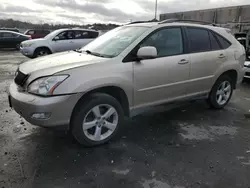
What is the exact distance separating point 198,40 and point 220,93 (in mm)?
1336

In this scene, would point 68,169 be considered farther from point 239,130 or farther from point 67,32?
point 67,32

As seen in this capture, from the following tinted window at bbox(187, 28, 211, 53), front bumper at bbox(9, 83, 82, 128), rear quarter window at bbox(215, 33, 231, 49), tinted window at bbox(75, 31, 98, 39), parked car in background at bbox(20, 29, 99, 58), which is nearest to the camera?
front bumper at bbox(9, 83, 82, 128)

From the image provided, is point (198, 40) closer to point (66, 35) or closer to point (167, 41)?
point (167, 41)

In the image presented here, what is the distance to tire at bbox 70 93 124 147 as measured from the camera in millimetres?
3186

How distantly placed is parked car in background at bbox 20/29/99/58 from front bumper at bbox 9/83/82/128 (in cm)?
920

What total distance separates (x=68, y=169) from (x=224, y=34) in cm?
396

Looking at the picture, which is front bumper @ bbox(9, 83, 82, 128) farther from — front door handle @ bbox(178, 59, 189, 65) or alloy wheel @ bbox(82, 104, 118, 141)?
front door handle @ bbox(178, 59, 189, 65)

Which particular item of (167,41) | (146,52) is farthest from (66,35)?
(146,52)

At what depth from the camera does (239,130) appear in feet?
13.7

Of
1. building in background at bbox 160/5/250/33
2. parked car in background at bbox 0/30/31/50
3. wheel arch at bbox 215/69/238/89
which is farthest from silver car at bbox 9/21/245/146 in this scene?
parked car in background at bbox 0/30/31/50

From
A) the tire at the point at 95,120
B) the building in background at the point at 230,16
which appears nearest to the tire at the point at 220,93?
the tire at the point at 95,120

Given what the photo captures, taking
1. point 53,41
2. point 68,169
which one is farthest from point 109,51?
point 53,41

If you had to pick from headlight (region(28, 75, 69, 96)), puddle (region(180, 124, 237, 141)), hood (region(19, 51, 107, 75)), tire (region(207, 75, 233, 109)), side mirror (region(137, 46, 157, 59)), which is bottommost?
puddle (region(180, 124, 237, 141))

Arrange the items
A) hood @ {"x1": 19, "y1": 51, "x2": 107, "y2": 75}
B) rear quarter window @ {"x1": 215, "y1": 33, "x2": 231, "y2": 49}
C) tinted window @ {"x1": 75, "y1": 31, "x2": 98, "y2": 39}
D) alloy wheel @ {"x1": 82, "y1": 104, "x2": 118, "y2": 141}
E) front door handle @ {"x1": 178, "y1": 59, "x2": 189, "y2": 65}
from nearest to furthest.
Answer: hood @ {"x1": 19, "y1": 51, "x2": 107, "y2": 75} < alloy wheel @ {"x1": 82, "y1": 104, "x2": 118, "y2": 141} < front door handle @ {"x1": 178, "y1": 59, "x2": 189, "y2": 65} < rear quarter window @ {"x1": 215, "y1": 33, "x2": 231, "y2": 49} < tinted window @ {"x1": 75, "y1": 31, "x2": 98, "y2": 39}
